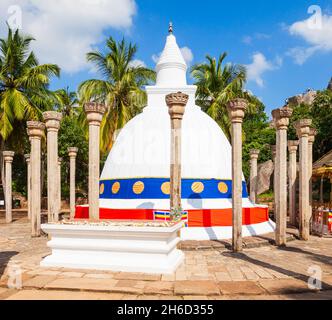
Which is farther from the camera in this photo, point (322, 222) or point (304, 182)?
point (322, 222)

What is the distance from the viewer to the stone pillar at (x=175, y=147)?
833 cm

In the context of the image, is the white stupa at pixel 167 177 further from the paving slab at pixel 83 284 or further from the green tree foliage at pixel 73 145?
the green tree foliage at pixel 73 145

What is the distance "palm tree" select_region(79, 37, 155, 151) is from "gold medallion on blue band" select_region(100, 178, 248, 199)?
826 centimetres

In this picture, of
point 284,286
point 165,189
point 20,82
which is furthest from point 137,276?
point 20,82

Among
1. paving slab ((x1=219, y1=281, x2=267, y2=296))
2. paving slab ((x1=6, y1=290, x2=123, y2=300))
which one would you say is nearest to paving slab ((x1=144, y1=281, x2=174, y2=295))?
paving slab ((x1=6, y1=290, x2=123, y2=300))

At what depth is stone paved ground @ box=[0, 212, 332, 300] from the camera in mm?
5254

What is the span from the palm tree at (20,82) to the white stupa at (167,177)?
28.1 feet

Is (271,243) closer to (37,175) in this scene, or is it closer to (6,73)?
(37,175)

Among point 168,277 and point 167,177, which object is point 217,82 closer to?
point 167,177

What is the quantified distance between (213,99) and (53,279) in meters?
18.9

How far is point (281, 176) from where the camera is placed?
382 inches

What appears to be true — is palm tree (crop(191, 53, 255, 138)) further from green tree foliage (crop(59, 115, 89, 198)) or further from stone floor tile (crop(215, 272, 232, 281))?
stone floor tile (crop(215, 272, 232, 281))

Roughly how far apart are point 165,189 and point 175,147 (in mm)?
3085

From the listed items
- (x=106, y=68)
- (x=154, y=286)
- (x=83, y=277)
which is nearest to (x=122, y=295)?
(x=154, y=286)
